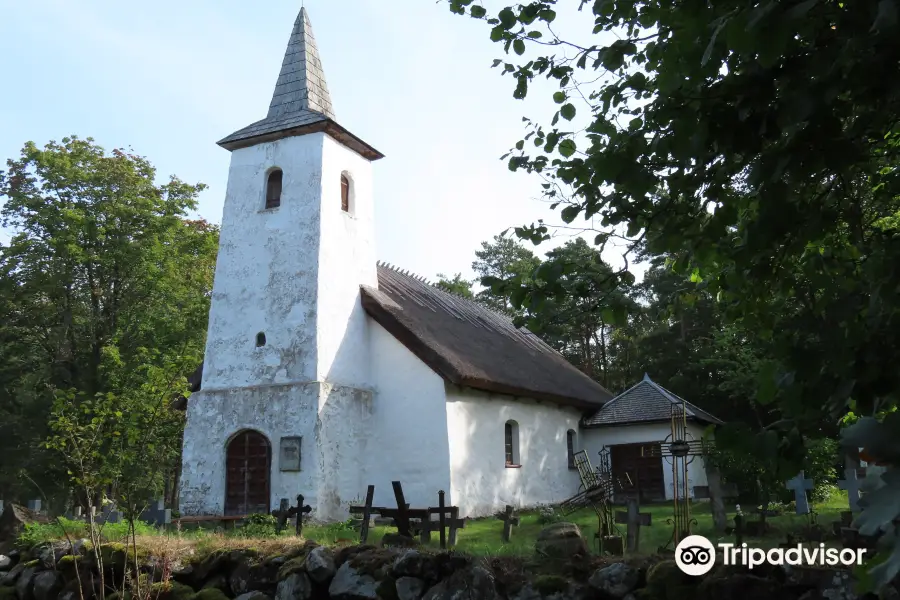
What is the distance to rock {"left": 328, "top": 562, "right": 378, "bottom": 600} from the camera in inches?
350

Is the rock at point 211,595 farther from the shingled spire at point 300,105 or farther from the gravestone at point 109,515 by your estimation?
the shingled spire at point 300,105

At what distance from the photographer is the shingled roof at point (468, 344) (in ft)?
56.4

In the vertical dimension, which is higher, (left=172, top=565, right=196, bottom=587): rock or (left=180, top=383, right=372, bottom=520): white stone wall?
(left=180, top=383, right=372, bottom=520): white stone wall

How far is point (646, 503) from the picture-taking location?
2025 cm

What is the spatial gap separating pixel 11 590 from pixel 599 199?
11.1 metres

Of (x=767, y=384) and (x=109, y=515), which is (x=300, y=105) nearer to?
(x=109, y=515)

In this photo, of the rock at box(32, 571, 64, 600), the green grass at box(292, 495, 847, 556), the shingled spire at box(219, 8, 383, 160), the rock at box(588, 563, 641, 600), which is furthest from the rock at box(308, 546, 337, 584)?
the shingled spire at box(219, 8, 383, 160)

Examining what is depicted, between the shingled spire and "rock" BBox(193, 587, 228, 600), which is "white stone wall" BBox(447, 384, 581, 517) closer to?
the shingled spire

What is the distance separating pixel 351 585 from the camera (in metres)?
9.03

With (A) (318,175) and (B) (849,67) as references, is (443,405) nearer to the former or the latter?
(A) (318,175)

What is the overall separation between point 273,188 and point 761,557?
1514cm

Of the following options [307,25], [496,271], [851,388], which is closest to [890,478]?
[851,388]

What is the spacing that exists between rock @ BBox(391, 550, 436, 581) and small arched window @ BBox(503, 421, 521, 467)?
10.5 metres

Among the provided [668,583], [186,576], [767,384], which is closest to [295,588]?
[186,576]
